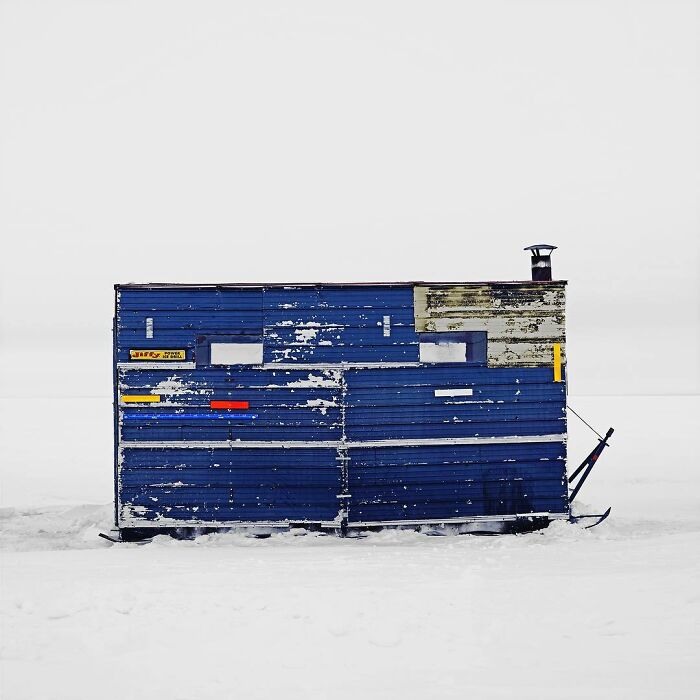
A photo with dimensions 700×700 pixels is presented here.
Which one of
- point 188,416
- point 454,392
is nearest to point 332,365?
point 454,392

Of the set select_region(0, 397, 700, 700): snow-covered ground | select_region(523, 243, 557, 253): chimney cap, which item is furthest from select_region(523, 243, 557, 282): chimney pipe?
select_region(0, 397, 700, 700): snow-covered ground

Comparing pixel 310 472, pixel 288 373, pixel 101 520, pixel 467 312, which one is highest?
pixel 467 312

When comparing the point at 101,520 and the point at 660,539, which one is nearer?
the point at 660,539

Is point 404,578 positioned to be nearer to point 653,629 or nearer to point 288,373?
point 653,629

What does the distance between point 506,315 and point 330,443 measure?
438 cm

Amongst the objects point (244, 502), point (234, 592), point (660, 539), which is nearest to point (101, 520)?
point (244, 502)

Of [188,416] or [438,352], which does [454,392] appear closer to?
[438,352]

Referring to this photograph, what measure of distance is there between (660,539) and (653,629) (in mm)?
4723

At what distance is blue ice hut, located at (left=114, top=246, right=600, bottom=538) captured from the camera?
1420cm

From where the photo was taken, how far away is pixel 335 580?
10.5 meters

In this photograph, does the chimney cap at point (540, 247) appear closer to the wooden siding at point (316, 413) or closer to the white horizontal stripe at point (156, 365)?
the wooden siding at point (316, 413)

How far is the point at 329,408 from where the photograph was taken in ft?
46.8

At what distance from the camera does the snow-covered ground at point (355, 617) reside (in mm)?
7492

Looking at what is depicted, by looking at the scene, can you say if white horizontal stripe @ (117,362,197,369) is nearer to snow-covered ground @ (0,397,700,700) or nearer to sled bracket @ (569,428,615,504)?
snow-covered ground @ (0,397,700,700)
